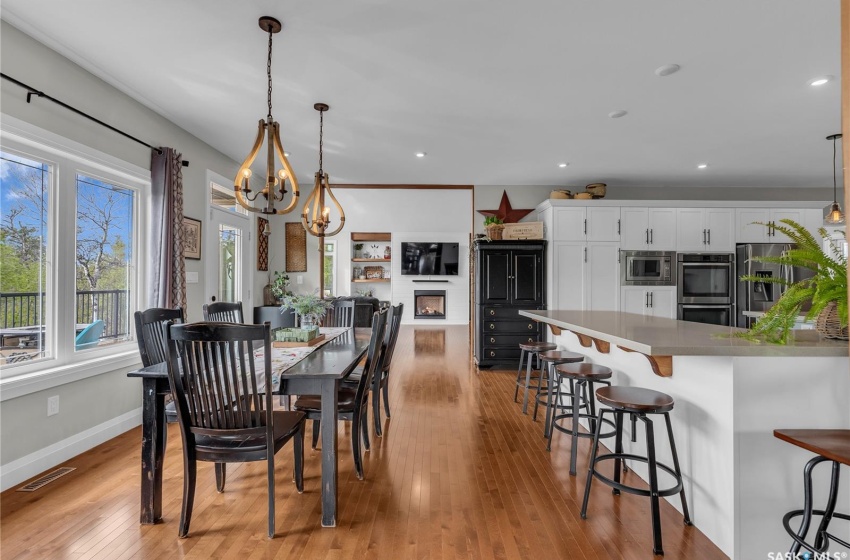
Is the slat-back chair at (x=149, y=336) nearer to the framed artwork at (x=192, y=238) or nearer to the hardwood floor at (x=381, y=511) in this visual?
the hardwood floor at (x=381, y=511)

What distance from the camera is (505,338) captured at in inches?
213

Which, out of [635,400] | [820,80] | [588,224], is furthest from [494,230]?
[635,400]

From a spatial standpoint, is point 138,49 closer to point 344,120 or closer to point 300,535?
point 344,120

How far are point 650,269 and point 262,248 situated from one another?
Answer: 558 centimetres

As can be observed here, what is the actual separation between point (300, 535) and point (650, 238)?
219 inches

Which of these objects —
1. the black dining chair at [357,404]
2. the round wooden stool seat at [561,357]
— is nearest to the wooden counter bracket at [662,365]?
the round wooden stool seat at [561,357]

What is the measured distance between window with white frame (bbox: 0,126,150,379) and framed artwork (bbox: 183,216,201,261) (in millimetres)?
593

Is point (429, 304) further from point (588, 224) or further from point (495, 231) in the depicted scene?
point (588, 224)

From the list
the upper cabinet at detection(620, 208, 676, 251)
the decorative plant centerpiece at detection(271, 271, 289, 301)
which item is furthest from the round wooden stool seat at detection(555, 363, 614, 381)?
the decorative plant centerpiece at detection(271, 271, 289, 301)

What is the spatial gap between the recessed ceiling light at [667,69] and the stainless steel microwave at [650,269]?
10.3 feet

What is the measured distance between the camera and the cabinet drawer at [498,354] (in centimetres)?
537

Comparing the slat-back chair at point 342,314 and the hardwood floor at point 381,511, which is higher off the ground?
the slat-back chair at point 342,314

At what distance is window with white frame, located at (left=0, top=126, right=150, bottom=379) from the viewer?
249 centimetres

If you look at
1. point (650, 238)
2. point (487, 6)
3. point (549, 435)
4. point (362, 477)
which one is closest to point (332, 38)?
point (487, 6)
